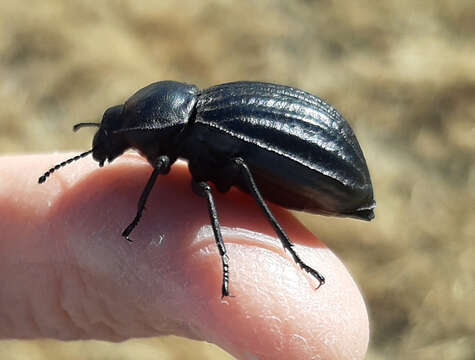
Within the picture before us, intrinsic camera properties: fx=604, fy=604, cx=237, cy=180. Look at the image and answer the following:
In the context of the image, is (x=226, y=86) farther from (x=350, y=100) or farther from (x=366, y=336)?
(x=350, y=100)

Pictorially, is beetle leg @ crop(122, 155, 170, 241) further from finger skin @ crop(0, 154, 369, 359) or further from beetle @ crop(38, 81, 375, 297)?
finger skin @ crop(0, 154, 369, 359)

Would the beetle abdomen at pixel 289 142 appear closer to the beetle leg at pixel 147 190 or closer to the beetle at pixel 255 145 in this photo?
the beetle at pixel 255 145

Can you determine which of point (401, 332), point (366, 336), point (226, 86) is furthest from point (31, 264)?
point (401, 332)

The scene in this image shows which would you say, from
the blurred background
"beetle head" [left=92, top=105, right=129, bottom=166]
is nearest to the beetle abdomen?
"beetle head" [left=92, top=105, right=129, bottom=166]

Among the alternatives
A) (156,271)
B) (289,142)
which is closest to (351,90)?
(289,142)

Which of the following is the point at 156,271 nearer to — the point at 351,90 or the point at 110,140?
the point at 110,140

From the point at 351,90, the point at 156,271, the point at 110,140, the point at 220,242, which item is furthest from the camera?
the point at 351,90

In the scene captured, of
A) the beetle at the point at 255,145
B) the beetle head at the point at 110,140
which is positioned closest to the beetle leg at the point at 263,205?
the beetle at the point at 255,145
